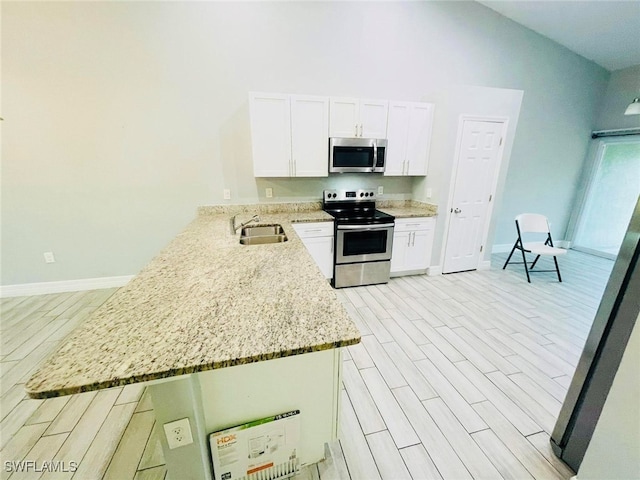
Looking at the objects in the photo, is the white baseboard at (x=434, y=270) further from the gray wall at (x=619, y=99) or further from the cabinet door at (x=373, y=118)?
the gray wall at (x=619, y=99)

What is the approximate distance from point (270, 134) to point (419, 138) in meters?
1.93

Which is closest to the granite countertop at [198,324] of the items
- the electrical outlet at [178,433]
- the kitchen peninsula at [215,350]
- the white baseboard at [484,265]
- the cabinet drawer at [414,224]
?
the kitchen peninsula at [215,350]

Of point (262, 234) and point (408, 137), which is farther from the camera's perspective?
point (408, 137)

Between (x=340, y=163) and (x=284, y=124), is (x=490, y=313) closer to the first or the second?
(x=340, y=163)

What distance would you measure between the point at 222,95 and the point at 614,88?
247 inches

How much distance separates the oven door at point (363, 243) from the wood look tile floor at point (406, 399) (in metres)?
0.55

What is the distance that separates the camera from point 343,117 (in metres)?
2.98

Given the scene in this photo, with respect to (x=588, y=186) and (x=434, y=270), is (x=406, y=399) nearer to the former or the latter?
(x=434, y=270)

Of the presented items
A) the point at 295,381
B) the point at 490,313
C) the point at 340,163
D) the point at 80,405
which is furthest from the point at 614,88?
the point at 80,405

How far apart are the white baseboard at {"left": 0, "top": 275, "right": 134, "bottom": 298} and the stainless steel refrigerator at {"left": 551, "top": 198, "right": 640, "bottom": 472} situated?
165 inches

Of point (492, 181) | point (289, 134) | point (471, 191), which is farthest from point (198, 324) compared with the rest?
point (492, 181)

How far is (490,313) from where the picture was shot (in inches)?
105

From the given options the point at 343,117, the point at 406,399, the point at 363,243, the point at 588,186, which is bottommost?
the point at 406,399

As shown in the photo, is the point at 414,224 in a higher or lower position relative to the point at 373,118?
lower
